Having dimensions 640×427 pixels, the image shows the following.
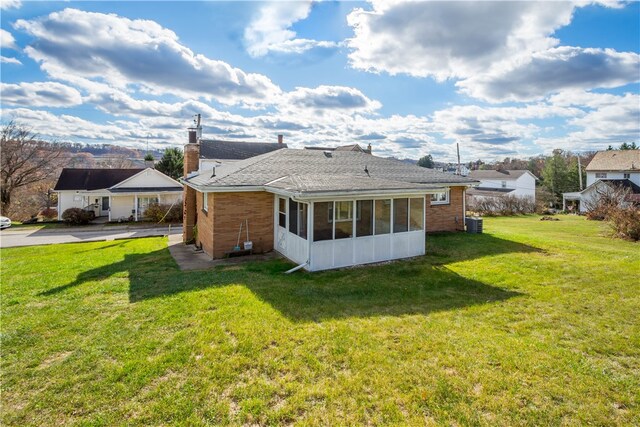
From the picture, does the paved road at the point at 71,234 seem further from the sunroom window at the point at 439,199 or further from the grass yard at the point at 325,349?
the sunroom window at the point at 439,199

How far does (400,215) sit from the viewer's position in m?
11.0

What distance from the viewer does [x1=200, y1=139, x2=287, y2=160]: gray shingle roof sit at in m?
35.2

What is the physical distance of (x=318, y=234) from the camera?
9.70m

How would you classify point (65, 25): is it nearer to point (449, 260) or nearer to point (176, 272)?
point (176, 272)

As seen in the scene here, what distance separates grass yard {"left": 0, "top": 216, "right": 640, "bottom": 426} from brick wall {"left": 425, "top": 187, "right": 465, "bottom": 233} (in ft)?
23.1

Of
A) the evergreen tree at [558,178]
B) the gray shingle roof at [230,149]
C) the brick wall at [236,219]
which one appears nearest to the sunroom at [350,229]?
the brick wall at [236,219]

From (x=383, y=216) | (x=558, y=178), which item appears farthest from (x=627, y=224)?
(x=558, y=178)

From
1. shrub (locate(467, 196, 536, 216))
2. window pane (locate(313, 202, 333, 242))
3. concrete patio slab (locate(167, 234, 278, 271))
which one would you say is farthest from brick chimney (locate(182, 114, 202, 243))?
shrub (locate(467, 196, 536, 216))

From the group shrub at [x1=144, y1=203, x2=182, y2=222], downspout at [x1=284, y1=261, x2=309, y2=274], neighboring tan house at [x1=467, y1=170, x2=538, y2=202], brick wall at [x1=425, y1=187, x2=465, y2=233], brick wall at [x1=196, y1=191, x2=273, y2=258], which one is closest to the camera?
downspout at [x1=284, y1=261, x2=309, y2=274]

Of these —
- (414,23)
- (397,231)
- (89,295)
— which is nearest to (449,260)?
(397,231)

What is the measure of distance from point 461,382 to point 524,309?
3.47m

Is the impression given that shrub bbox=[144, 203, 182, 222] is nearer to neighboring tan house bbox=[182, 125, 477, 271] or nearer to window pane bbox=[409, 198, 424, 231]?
neighboring tan house bbox=[182, 125, 477, 271]

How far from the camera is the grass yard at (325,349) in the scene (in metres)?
3.77

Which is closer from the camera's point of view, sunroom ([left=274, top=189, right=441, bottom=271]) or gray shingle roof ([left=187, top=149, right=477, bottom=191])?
sunroom ([left=274, top=189, right=441, bottom=271])
